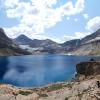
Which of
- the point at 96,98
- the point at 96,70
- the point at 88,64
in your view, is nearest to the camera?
the point at 96,98

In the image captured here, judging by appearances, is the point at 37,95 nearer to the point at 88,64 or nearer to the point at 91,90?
the point at 91,90

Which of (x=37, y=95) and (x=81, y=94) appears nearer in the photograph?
(x=81, y=94)

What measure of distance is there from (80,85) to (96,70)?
128ft

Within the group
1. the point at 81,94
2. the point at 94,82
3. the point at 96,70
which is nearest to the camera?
the point at 81,94

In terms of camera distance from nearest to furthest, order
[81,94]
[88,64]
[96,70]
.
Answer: [81,94], [96,70], [88,64]

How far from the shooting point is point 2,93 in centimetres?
3212

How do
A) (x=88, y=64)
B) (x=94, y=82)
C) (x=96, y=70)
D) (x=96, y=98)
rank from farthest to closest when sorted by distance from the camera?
1. (x=88, y=64)
2. (x=96, y=70)
3. (x=94, y=82)
4. (x=96, y=98)

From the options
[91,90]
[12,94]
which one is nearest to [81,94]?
[91,90]

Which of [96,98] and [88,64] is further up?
[96,98]

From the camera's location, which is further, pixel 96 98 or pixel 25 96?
pixel 25 96

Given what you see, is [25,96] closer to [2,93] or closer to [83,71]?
[2,93]

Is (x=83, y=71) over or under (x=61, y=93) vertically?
under

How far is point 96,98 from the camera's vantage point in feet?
86.5

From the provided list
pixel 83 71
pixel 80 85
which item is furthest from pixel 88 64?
pixel 80 85
